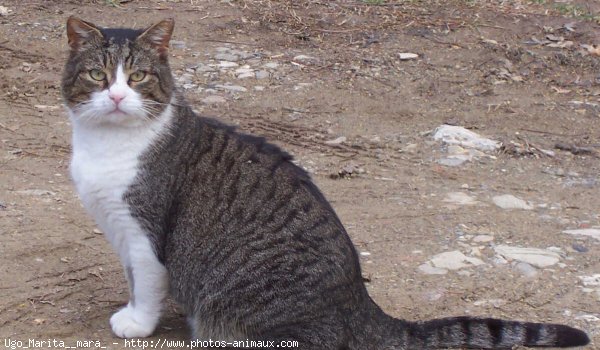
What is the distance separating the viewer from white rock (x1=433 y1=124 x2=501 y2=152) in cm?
650

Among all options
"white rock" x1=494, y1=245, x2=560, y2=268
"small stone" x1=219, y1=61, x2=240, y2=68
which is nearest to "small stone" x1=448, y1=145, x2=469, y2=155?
"white rock" x1=494, y1=245, x2=560, y2=268

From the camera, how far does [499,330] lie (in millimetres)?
3781

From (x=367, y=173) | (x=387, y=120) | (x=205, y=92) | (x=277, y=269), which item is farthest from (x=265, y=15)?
(x=277, y=269)

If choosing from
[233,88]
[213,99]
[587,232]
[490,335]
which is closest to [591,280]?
[587,232]

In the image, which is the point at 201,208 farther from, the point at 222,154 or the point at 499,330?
the point at 499,330

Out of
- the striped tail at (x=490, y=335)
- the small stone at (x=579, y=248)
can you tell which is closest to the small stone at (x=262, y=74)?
the small stone at (x=579, y=248)

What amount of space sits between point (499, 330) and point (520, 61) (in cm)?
470

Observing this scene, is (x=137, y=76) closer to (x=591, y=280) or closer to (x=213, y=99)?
(x=591, y=280)

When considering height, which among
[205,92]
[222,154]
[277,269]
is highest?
[222,154]

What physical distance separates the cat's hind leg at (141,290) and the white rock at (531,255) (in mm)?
1939

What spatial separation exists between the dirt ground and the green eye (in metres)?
1.15

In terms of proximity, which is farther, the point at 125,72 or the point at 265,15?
the point at 265,15

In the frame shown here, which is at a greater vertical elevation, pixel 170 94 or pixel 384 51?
pixel 170 94

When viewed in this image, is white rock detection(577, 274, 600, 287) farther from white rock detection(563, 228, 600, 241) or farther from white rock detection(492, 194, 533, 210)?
white rock detection(492, 194, 533, 210)
